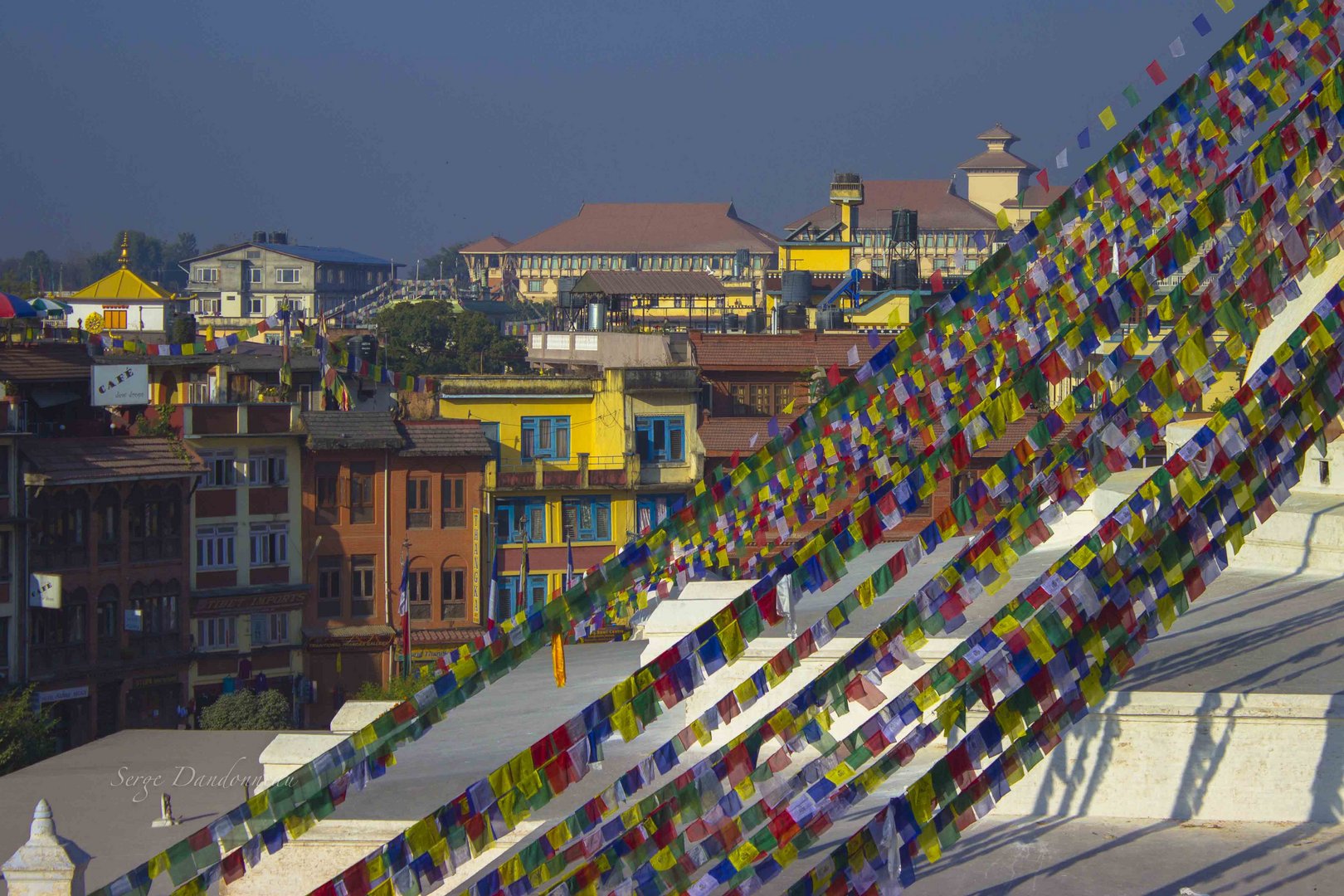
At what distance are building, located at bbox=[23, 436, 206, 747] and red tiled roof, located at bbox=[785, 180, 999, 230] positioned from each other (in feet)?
334

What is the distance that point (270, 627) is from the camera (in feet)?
114

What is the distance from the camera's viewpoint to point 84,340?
35.5 metres

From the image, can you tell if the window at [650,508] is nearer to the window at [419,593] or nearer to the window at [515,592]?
the window at [515,592]

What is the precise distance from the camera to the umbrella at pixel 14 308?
3281cm

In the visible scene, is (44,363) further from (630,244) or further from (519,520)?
(630,244)

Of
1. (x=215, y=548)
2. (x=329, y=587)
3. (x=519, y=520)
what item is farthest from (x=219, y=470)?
(x=519, y=520)

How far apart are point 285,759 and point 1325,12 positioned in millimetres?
7292

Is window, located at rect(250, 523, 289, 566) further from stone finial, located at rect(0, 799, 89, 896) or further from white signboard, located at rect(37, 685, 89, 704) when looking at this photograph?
stone finial, located at rect(0, 799, 89, 896)

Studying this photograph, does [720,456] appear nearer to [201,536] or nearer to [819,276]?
[201,536]

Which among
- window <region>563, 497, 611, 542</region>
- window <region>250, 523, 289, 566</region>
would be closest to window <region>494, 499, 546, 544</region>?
window <region>563, 497, 611, 542</region>

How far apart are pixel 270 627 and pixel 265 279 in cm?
7657

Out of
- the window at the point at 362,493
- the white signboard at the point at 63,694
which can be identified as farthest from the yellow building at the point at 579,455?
the white signboard at the point at 63,694

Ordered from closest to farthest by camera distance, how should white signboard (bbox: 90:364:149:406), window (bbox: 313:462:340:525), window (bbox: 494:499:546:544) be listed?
white signboard (bbox: 90:364:149:406), window (bbox: 313:462:340:525), window (bbox: 494:499:546:544)

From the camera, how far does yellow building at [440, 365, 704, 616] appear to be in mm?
37344
